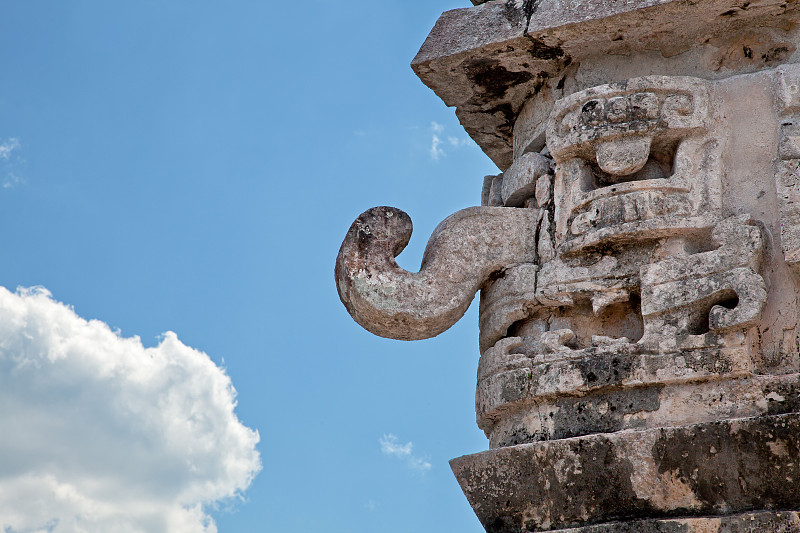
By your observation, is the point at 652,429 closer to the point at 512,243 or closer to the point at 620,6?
the point at 512,243

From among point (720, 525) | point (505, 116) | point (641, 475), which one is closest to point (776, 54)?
point (505, 116)

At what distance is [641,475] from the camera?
3.60 meters

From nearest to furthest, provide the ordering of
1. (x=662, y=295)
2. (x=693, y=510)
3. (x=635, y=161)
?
1. (x=693, y=510)
2. (x=662, y=295)
3. (x=635, y=161)

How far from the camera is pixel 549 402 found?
3.93 m

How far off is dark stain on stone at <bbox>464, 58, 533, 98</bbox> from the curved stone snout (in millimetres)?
703

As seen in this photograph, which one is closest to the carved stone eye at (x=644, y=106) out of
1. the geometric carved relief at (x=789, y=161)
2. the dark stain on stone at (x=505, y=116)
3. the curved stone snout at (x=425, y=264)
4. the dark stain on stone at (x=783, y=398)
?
the geometric carved relief at (x=789, y=161)

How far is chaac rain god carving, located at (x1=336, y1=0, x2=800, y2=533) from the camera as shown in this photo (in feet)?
11.7

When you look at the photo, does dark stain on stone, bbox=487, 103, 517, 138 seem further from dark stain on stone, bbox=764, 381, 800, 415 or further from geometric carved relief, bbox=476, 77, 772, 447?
dark stain on stone, bbox=764, 381, 800, 415

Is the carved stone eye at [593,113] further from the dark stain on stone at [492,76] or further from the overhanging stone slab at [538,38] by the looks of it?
the dark stain on stone at [492,76]

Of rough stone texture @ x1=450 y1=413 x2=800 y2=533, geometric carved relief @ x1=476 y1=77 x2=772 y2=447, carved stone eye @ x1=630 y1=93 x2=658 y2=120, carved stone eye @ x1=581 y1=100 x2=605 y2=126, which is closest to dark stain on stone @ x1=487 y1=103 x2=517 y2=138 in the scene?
geometric carved relief @ x1=476 y1=77 x2=772 y2=447

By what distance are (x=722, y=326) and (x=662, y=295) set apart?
277mm

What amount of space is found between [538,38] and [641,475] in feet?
6.27

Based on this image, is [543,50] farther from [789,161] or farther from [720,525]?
[720,525]

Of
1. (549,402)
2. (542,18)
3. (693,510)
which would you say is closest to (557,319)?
(549,402)
